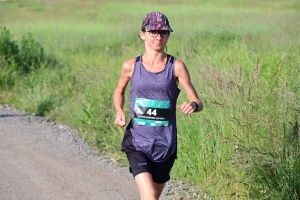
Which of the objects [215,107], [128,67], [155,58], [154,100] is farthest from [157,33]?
[215,107]

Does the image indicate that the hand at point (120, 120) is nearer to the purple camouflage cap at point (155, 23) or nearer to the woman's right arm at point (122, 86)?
the woman's right arm at point (122, 86)

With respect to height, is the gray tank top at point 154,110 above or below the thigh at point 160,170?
above

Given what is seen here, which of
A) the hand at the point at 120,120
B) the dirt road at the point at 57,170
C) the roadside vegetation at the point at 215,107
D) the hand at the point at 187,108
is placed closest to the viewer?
the hand at the point at 187,108

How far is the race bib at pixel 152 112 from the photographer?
5109mm

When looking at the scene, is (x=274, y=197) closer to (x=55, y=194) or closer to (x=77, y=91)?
(x=55, y=194)

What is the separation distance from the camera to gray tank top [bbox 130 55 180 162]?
16.7 ft

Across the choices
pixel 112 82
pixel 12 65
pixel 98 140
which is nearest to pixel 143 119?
pixel 98 140

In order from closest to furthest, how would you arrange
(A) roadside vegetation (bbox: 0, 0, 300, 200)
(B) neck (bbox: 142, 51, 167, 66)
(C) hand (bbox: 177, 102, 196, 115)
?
(C) hand (bbox: 177, 102, 196, 115)
(B) neck (bbox: 142, 51, 167, 66)
(A) roadside vegetation (bbox: 0, 0, 300, 200)

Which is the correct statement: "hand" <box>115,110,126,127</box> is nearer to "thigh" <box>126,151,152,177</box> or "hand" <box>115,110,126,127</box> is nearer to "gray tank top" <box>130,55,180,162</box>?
"gray tank top" <box>130,55,180,162</box>

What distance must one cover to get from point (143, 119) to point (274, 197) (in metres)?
1.44

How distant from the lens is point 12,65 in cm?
1380

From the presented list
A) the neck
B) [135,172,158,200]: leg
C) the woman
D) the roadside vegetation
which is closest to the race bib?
the woman

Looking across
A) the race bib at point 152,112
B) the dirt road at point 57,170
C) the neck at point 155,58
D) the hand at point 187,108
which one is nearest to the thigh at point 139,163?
the race bib at point 152,112

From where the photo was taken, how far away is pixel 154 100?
5.11 meters
